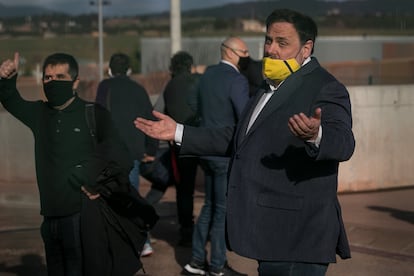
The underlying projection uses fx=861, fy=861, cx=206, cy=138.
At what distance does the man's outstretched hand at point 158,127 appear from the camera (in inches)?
152

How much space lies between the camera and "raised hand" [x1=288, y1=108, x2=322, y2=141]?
10.2 feet

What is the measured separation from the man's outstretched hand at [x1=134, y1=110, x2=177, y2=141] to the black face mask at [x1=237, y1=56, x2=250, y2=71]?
8.60 feet

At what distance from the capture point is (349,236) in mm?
7645

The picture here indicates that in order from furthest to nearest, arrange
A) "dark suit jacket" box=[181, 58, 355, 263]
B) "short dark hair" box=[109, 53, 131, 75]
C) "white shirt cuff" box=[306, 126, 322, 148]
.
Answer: "short dark hair" box=[109, 53, 131, 75]
"dark suit jacket" box=[181, 58, 355, 263]
"white shirt cuff" box=[306, 126, 322, 148]

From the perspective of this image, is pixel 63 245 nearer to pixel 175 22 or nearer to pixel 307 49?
pixel 307 49

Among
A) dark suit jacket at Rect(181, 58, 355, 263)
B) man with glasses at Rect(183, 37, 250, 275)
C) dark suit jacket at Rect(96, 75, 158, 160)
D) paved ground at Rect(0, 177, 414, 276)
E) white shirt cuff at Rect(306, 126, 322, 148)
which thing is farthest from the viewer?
dark suit jacket at Rect(96, 75, 158, 160)

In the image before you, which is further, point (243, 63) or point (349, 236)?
point (349, 236)

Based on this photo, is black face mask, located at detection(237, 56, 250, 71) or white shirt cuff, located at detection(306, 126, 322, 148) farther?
black face mask, located at detection(237, 56, 250, 71)

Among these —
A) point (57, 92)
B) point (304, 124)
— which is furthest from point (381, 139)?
point (304, 124)

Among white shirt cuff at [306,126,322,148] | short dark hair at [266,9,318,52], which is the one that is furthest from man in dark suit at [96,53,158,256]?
white shirt cuff at [306,126,322,148]

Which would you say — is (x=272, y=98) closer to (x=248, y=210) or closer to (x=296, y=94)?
(x=296, y=94)

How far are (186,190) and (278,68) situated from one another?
391cm

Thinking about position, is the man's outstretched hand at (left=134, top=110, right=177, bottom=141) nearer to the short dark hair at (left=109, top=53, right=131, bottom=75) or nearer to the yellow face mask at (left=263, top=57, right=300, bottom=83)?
the yellow face mask at (left=263, top=57, right=300, bottom=83)

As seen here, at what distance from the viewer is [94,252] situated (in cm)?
460
